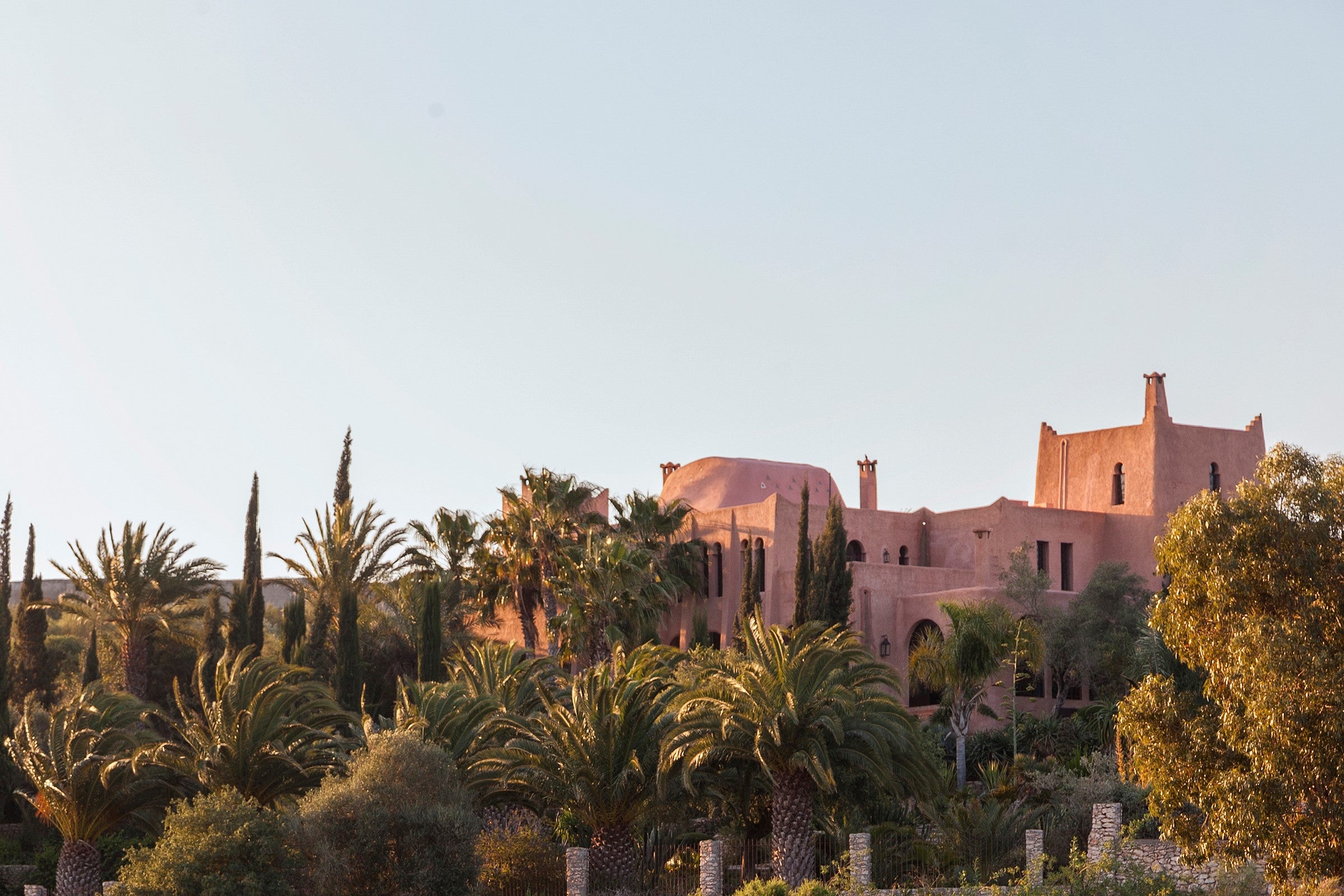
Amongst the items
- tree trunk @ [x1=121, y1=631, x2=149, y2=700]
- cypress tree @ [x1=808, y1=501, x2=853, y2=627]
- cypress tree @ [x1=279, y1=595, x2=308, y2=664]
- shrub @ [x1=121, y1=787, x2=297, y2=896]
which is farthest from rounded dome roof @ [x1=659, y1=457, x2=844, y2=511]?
shrub @ [x1=121, y1=787, x2=297, y2=896]

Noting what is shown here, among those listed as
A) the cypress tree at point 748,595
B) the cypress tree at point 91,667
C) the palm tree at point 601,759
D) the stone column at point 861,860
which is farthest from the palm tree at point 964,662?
the cypress tree at point 91,667

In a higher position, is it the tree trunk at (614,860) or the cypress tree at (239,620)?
the cypress tree at (239,620)

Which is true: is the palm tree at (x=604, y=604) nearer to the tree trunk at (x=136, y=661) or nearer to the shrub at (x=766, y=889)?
the tree trunk at (x=136, y=661)

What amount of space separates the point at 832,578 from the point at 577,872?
1672cm

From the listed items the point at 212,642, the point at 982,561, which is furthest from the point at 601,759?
the point at 982,561

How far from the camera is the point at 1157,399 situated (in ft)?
155

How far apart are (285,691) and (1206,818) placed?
18482mm

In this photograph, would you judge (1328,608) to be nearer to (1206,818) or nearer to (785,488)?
(1206,818)

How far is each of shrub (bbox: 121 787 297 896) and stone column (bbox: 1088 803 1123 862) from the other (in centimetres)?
1349

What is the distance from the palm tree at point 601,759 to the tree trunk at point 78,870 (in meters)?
9.09

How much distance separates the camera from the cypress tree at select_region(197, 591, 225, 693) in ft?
144

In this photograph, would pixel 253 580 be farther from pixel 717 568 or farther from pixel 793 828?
pixel 793 828

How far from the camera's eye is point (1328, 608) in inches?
781

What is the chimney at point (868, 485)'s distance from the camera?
177 feet
